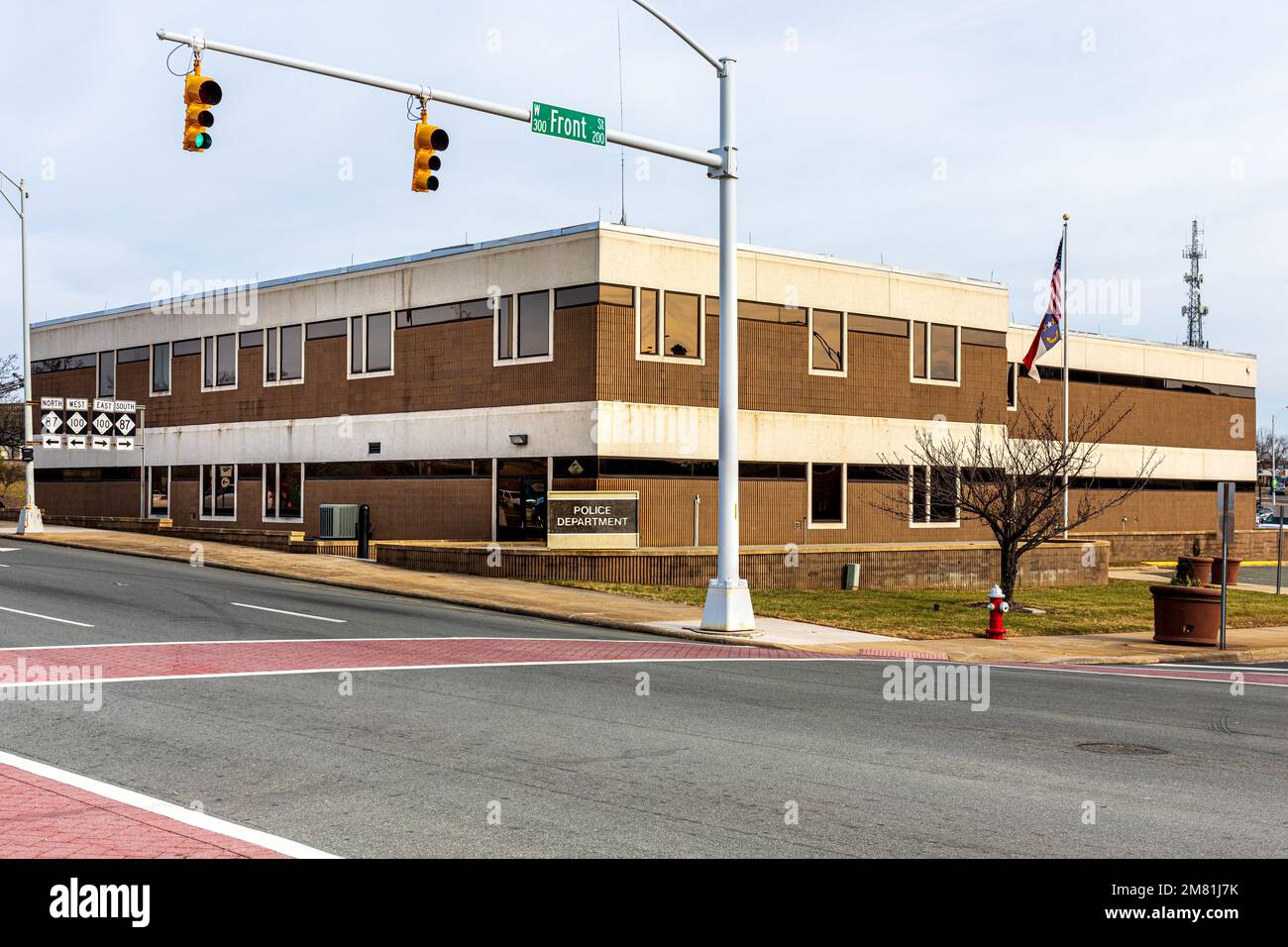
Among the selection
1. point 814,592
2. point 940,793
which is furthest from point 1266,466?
point 940,793

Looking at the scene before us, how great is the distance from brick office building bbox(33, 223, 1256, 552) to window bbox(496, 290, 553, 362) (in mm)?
53

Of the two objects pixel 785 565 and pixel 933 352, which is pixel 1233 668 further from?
pixel 933 352

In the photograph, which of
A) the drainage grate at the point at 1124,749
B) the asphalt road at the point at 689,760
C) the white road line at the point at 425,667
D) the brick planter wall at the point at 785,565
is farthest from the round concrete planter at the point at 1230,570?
the drainage grate at the point at 1124,749

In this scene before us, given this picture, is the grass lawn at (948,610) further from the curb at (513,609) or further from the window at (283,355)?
the window at (283,355)

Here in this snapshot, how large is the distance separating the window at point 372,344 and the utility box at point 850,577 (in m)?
13.8

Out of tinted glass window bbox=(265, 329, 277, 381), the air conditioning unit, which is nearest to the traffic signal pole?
the air conditioning unit

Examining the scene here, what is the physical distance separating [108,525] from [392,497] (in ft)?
41.9

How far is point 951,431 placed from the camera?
36.9 metres

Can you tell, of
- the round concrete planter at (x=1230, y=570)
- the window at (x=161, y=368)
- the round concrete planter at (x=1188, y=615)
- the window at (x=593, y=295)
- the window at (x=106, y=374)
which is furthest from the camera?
the window at (x=106, y=374)

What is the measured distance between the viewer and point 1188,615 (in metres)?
21.8

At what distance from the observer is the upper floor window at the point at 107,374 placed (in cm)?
4466

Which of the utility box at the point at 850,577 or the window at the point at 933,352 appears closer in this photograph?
the utility box at the point at 850,577

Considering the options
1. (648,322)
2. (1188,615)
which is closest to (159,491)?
(648,322)

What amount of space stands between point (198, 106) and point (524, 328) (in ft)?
58.7
